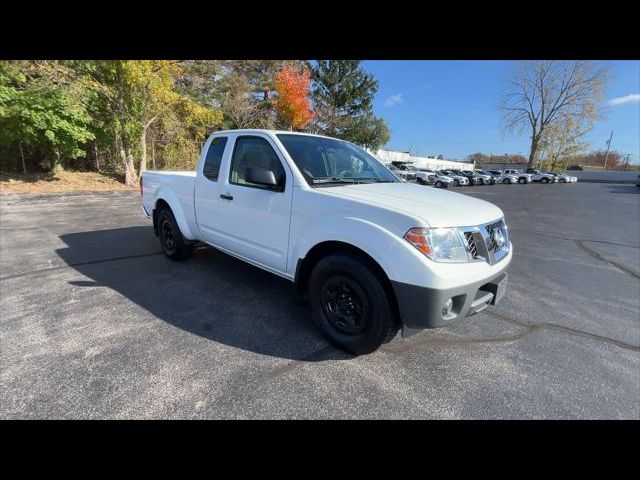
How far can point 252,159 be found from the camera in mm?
3469

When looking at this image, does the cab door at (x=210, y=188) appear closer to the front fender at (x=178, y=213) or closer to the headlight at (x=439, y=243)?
the front fender at (x=178, y=213)

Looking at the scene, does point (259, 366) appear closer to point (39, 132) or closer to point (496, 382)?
point (496, 382)

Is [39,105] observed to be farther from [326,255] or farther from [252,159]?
[326,255]

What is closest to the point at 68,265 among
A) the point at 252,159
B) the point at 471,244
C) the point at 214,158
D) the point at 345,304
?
the point at 214,158

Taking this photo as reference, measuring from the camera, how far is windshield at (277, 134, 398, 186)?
309cm

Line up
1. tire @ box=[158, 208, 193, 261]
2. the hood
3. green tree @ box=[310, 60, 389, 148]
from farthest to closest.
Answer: green tree @ box=[310, 60, 389, 148] < tire @ box=[158, 208, 193, 261] < the hood

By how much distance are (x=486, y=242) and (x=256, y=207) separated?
2.15 metres

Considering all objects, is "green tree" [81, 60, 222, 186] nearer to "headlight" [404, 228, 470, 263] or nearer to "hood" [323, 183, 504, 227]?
"hood" [323, 183, 504, 227]

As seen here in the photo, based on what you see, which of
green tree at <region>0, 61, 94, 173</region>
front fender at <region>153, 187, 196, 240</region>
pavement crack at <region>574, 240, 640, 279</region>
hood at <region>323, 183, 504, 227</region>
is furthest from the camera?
green tree at <region>0, 61, 94, 173</region>

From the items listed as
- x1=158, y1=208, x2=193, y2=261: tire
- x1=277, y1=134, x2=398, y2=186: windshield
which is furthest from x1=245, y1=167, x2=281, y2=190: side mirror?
x1=158, y1=208, x2=193, y2=261: tire

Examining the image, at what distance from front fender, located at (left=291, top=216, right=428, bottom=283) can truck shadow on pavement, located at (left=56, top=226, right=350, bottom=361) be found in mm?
976

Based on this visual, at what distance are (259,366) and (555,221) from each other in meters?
12.2

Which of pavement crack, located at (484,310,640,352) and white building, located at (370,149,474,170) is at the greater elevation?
white building, located at (370,149,474,170)

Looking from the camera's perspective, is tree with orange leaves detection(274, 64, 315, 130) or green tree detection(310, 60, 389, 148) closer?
tree with orange leaves detection(274, 64, 315, 130)
